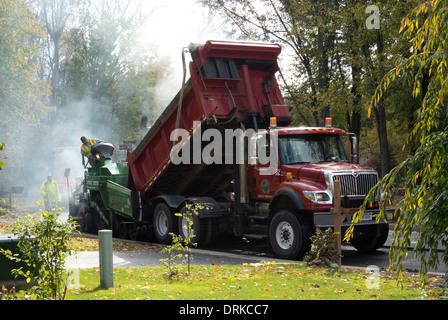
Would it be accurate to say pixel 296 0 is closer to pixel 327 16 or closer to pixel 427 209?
pixel 327 16

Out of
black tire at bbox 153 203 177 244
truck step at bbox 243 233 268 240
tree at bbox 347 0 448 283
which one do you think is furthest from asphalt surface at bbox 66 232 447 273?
tree at bbox 347 0 448 283

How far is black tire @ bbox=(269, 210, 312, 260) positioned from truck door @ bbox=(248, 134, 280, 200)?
728 mm

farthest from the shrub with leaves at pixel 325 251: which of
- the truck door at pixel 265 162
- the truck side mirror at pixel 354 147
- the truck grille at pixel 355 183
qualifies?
the truck side mirror at pixel 354 147

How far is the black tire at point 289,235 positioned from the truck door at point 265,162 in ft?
2.39

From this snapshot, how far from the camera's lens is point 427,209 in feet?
18.3

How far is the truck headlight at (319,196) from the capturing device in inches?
434

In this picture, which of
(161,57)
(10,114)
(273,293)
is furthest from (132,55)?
(273,293)

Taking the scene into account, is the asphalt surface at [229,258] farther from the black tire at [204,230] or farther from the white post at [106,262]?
the white post at [106,262]

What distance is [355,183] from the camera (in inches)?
447

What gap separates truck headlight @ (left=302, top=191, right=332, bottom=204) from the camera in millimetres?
11023

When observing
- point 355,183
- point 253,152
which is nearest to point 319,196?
point 355,183

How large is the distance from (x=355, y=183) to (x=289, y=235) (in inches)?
62.8

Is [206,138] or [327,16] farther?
[327,16]
